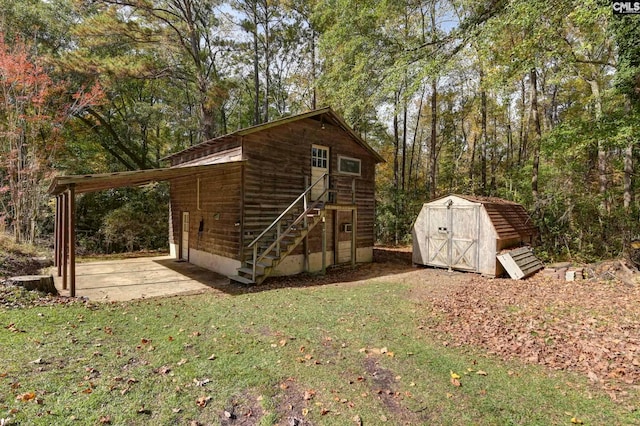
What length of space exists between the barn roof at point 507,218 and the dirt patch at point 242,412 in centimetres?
991

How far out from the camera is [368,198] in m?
13.8

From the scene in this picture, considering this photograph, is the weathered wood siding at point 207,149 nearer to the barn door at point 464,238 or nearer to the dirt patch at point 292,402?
the dirt patch at point 292,402

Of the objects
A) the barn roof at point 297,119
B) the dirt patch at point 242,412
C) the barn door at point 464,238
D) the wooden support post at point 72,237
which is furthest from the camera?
the barn door at point 464,238

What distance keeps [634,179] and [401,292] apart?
36.0 ft

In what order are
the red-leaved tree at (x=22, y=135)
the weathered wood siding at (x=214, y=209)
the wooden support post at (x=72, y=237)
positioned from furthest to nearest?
the red-leaved tree at (x=22, y=135) → the weathered wood siding at (x=214, y=209) → the wooden support post at (x=72, y=237)

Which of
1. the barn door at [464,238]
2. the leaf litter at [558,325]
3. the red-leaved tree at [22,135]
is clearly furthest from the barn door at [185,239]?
the barn door at [464,238]

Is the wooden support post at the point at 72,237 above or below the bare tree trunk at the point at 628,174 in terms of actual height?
below

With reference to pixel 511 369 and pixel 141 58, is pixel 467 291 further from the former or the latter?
pixel 141 58

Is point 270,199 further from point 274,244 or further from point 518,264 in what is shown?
point 518,264

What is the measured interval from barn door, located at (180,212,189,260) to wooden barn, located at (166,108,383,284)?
0.04m

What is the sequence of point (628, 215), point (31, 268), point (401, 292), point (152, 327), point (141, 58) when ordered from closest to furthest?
point (152, 327) → point (401, 292) → point (31, 268) → point (628, 215) → point (141, 58)

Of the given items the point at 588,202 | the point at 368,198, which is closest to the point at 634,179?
the point at 588,202

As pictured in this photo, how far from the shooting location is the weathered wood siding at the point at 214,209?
397 inches

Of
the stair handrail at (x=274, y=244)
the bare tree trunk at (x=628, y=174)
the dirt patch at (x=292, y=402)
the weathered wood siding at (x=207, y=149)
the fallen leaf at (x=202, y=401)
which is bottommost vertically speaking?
the dirt patch at (x=292, y=402)
